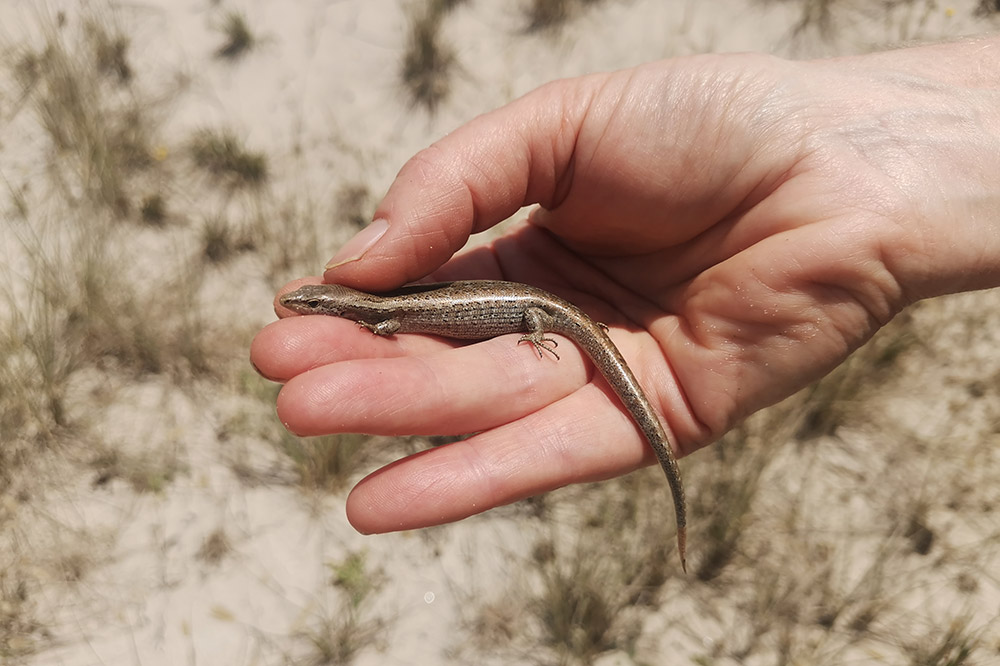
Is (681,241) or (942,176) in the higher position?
(942,176)

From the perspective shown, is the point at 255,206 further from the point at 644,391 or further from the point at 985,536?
the point at 985,536

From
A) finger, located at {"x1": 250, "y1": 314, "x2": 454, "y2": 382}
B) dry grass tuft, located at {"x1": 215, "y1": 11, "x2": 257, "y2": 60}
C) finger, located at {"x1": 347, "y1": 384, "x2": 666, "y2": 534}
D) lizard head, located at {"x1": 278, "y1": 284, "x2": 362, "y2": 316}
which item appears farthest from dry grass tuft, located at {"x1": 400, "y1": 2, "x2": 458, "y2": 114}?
finger, located at {"x1": 347, "y1": 384, "x2": 666, "y2": 534}

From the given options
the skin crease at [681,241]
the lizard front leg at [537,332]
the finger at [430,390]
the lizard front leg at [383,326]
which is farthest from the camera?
the lizard front leg at [537,332]

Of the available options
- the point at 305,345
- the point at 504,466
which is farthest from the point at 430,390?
the point at 305,345

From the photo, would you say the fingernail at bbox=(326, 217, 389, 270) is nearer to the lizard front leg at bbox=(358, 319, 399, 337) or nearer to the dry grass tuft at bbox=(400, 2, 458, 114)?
the lizard front leg at bbox=(358, 319, 399, 337)

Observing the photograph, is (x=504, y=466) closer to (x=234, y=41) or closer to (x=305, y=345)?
(x=305, y=345)

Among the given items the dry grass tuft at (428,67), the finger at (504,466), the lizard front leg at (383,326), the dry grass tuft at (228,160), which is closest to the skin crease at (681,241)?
the finger at (504,466)

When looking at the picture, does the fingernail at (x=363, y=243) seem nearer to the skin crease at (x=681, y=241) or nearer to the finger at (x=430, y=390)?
the skin crease at (x=681, y=241)
